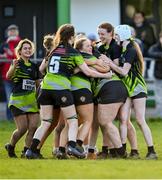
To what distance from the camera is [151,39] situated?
2375 centimetres

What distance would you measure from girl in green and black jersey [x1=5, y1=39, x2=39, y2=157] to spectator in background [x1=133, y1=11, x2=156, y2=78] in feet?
27.6

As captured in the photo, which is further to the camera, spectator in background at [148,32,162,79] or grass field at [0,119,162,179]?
spectator in background at [148,32,162,79]

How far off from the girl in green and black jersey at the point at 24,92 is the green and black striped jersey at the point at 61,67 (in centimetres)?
106

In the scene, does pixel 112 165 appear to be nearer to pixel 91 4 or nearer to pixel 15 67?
pixel 15 67

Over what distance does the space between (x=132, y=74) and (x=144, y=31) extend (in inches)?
360

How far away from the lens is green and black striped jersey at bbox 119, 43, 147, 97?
14.4 metres

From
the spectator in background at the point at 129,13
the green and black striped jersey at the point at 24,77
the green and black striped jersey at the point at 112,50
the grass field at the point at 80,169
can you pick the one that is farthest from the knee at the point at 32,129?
the spectator in background at the point at 129,13

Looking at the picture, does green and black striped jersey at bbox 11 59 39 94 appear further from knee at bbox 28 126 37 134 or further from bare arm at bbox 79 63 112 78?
bare arm at bbox 79 63 112 78

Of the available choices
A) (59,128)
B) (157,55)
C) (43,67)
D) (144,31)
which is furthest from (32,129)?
(144,31)

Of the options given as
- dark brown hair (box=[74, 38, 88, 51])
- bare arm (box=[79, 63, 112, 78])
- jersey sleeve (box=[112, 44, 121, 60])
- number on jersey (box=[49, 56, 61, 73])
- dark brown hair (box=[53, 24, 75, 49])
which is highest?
dark brown hair (box=[53, 24, 75, 49])

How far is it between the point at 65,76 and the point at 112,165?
1.69 m

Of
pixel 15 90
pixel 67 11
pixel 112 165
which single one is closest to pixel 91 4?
pixel 67 11

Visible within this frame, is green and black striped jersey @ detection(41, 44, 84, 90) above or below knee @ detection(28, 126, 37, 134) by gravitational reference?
above

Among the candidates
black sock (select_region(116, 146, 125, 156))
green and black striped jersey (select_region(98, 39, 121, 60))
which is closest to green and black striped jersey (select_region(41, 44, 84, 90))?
green and black striped jersey (select_region(98, 39, 121, 60))
